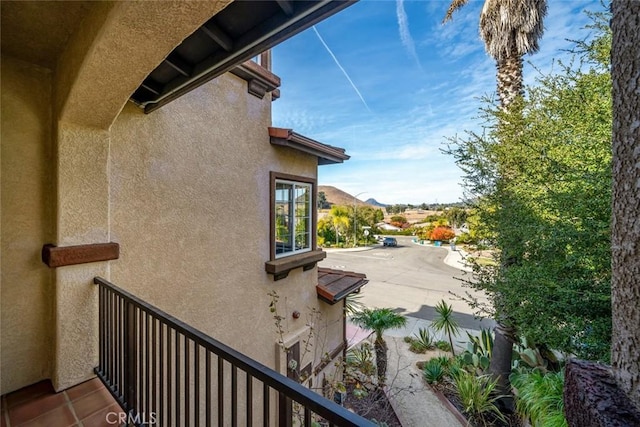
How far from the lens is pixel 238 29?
2.20 meters

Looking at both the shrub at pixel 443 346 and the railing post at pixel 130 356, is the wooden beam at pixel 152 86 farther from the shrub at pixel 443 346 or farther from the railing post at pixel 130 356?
the shrub at pixel 443 346

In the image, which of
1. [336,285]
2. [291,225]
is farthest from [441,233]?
[291,225]

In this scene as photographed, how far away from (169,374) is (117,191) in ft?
7.47

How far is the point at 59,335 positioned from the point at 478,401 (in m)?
7.60

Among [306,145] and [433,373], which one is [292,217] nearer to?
[306,145]

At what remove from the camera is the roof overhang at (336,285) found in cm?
635

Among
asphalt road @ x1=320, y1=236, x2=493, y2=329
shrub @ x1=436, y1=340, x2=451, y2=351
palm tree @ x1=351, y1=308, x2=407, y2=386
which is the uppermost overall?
palm tree @ x1=351, y1=308, x2=407, y2=386

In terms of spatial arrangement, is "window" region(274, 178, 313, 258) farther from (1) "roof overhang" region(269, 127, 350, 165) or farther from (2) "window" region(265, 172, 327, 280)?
(1) "roof overhang" region(269, 127, 350, 165)

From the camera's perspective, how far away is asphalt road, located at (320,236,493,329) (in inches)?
531

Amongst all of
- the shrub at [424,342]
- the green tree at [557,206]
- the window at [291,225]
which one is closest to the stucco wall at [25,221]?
the window at [291,225]

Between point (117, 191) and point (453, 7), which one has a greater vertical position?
point (453, 7)

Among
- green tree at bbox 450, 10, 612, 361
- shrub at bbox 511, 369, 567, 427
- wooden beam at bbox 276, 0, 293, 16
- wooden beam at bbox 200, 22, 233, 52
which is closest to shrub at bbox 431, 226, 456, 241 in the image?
green tree at bbox 450, 10, 612, 361

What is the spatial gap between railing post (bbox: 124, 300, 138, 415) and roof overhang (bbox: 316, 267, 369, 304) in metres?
4.39

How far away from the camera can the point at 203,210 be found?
4102 millimetres
